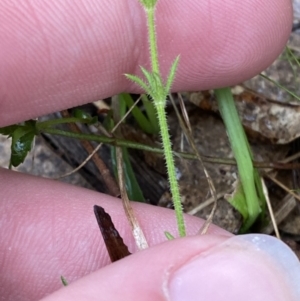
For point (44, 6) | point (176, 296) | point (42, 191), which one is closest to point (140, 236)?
point (42, 191)

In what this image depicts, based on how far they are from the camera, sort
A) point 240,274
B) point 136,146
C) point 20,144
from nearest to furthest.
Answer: point 240,274 → point 20,144 → point 136,146

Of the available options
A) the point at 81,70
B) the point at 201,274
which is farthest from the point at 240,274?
the point at 81,70

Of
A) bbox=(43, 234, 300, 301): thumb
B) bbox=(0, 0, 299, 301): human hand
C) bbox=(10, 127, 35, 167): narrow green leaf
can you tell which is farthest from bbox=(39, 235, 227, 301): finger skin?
bbox=(10, 127, 35, 167): narrow green leaf

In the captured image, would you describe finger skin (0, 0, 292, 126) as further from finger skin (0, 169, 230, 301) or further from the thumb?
the thumb

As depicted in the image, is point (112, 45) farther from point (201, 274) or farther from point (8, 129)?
point (201, 274)

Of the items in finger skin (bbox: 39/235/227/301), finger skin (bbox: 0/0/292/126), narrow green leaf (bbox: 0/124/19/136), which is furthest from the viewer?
narrow green leaf (bbox: 0/124/19/136)

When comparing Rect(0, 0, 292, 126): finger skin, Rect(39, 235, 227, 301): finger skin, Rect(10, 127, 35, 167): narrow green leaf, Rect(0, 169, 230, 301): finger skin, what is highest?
Rect(0, 0, 292, 126): finger skin

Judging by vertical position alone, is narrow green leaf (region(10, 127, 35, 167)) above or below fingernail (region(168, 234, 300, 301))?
above

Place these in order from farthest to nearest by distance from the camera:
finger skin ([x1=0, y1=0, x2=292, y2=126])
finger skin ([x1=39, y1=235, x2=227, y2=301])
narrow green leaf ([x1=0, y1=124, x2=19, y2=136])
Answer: narrow green leaf ([x1=0, y1=124, x2=19, y2=136]), finger skin ([x1=0, y1=0, x2=292, y2=126]), finger skin ([x1=39, y1=235, x2=227, y2=301])

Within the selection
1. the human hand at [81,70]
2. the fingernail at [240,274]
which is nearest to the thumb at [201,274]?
the fingernail at [240,274]
